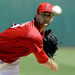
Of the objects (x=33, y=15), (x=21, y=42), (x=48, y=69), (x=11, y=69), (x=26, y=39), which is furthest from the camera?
(x=33, y=15)

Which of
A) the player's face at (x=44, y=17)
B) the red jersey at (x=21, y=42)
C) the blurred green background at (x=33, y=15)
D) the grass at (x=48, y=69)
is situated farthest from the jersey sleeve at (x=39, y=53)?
the blurred green background at (x=33, y=15)

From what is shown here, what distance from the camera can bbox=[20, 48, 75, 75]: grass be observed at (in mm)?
5191

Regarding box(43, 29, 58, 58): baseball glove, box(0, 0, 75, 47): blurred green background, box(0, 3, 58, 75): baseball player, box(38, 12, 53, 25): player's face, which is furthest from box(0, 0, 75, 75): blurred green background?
box(38, 12, 53, 25): player's face

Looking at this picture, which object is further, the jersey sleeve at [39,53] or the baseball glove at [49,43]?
the baseball glove at [49,43]

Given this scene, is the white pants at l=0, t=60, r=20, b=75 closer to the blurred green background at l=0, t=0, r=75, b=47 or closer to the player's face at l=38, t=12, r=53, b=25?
the player's face at l=38, t=12, r=53, b=25

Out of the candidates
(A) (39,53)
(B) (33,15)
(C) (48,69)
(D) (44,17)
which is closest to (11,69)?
(A) (39,53)

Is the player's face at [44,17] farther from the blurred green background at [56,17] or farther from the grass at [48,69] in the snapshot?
the blurred green background at [56,17]

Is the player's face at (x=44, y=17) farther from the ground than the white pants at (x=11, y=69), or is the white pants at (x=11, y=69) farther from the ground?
the player's face at (x=44, y=17)

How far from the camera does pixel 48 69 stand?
18.0ft

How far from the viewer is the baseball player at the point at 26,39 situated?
244 cm

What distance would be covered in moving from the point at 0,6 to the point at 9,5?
28 centimetres

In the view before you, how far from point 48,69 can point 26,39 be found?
314 centimetres

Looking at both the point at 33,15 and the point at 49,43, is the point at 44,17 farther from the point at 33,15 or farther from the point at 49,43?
the point at 33,15

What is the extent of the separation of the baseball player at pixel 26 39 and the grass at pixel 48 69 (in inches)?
94.7
